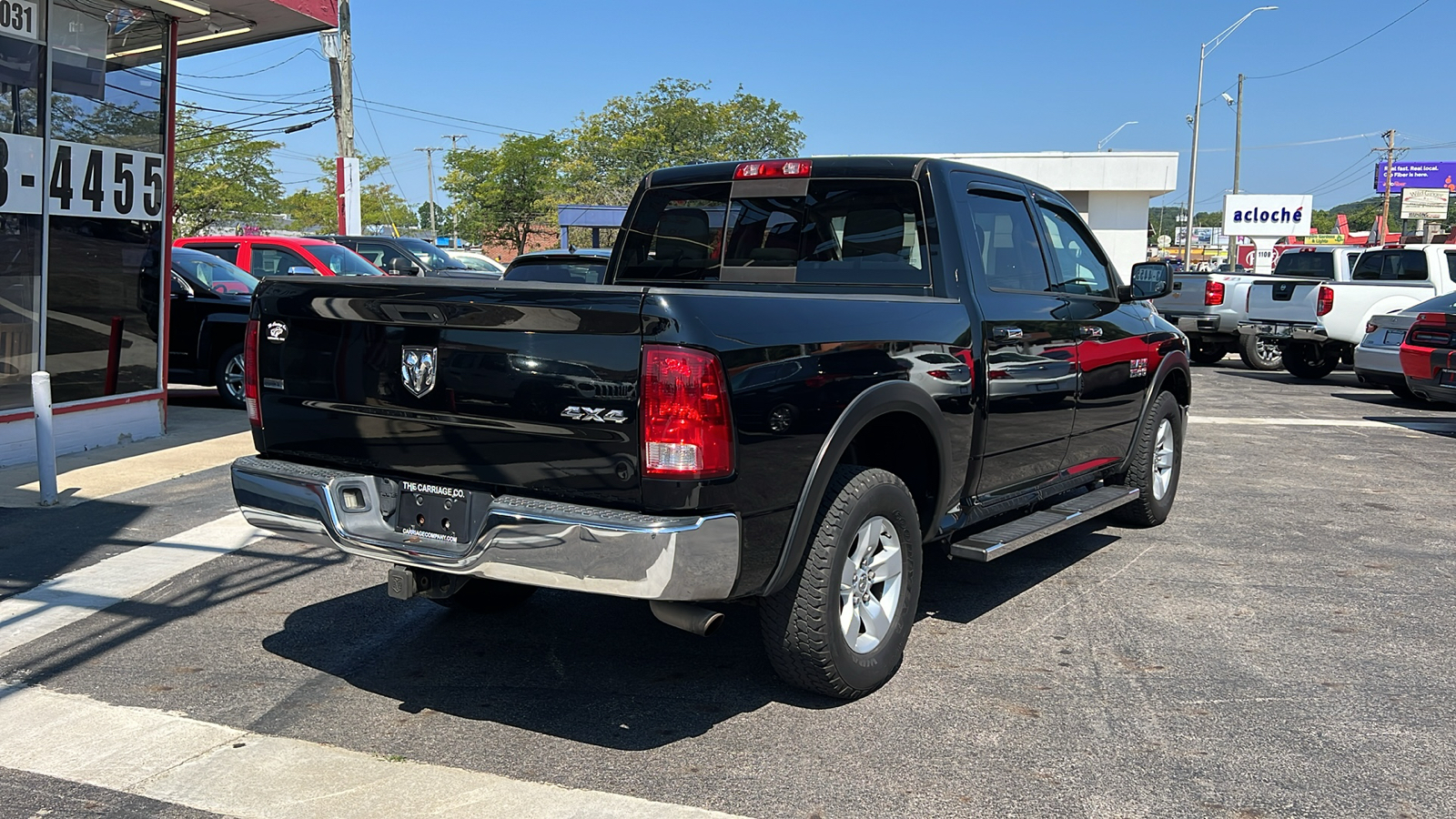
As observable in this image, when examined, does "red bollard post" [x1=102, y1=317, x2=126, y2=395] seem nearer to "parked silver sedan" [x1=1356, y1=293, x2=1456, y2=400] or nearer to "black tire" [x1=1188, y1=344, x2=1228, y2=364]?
"parked silver sedan" [x1=1356, y1=293, x2=1456, y2=400]

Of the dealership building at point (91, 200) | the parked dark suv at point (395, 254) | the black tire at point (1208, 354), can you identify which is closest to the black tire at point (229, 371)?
the dealership building at point (91, 200)

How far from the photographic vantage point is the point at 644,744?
384cm

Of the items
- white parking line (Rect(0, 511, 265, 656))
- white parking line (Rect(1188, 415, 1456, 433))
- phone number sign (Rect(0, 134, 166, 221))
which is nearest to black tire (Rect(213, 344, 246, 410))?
phone number sign (Rect(0, 134, 166, 221))

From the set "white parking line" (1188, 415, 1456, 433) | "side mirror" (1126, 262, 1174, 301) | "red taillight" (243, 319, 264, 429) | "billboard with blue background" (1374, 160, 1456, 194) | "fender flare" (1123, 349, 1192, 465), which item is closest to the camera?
"red taillight" (243, 319, 264, 429)

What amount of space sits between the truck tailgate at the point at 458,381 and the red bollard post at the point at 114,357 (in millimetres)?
6473

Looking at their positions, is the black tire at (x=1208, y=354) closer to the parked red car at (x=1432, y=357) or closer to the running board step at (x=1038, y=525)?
the parked red car at (x=1432, y=357)

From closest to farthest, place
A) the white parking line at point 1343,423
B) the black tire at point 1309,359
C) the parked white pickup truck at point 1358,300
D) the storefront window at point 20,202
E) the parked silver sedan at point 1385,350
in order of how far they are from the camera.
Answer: the storefront window at point 20,202
the white parking line at point 1343,423
the parked silver sedan at point 1385,350
the parked white pickup truck at point 1358,300
the black tire at point 1309,359

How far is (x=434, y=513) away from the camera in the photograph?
148 inches

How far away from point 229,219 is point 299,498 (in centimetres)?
5922

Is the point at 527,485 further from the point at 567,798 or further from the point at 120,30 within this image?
the point at 120,30

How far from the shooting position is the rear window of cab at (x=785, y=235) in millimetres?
4977

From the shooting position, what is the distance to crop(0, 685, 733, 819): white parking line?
11.1 ft

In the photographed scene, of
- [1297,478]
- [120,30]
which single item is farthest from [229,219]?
[1297,478]

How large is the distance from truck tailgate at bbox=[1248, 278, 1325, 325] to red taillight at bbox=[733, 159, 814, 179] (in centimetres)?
1377
